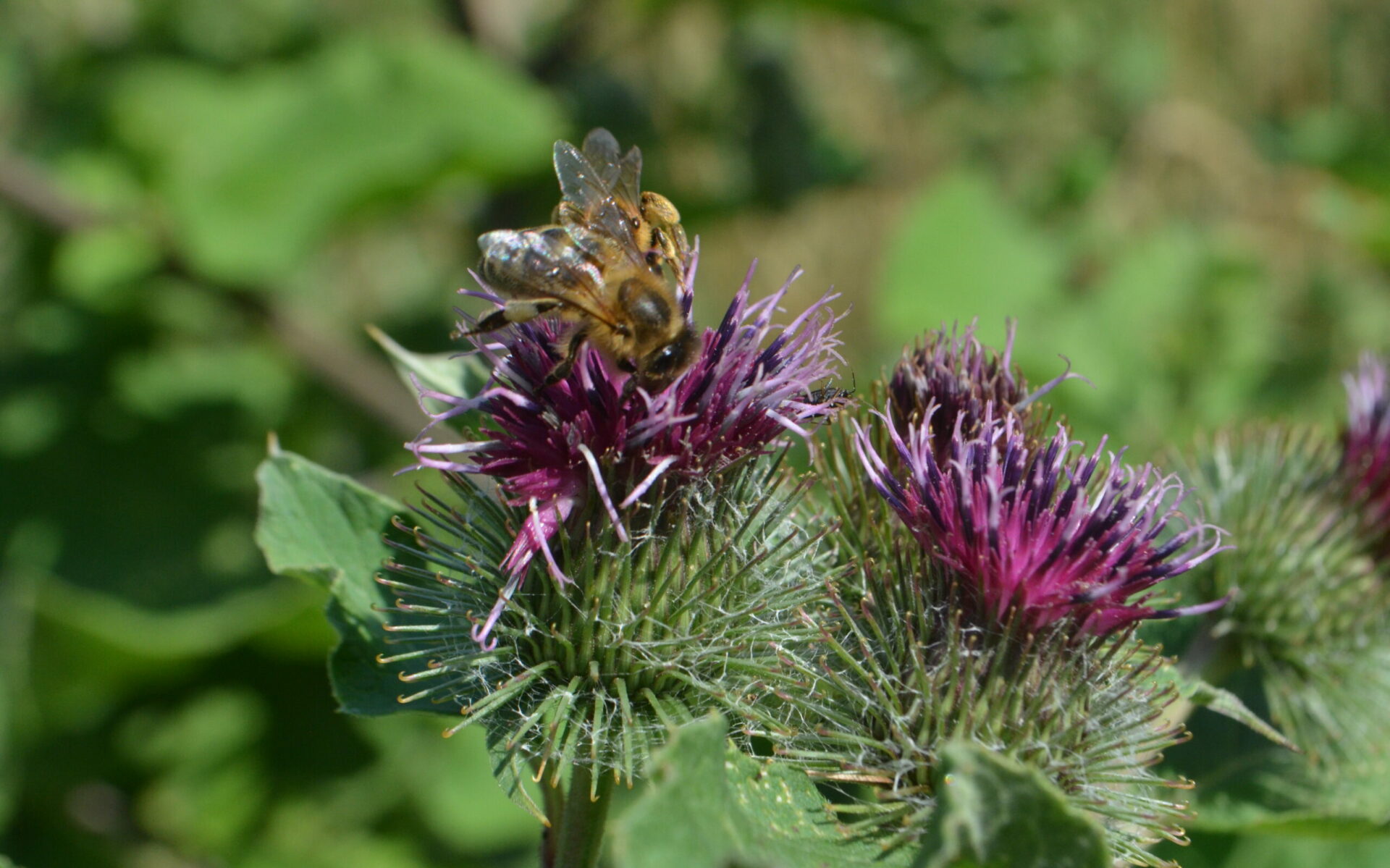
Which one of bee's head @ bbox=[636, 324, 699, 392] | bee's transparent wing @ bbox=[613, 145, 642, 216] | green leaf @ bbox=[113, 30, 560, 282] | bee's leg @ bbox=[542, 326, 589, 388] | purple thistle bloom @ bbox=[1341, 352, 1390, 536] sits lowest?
bee's leg @ bbox=[542, 326, 589, 388]

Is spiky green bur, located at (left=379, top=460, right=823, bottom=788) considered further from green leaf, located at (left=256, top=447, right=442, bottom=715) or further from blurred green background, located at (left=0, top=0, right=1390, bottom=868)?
blurred green background, located at (left=0, top=0, right=1390, bottom=868)

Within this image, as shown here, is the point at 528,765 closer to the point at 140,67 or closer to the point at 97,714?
the point at 97,714

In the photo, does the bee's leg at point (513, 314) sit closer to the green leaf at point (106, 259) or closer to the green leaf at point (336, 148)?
the green leaf at point (336, 148)

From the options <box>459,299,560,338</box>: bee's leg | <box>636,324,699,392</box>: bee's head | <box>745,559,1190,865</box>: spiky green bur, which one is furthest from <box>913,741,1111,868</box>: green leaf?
<box>459,299,560,338</box>: bee's leg

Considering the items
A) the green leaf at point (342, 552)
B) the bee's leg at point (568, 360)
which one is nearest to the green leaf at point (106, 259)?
the green leaf at point (342, 552)

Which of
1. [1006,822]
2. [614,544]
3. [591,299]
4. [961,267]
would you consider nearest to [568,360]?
[591,299]
